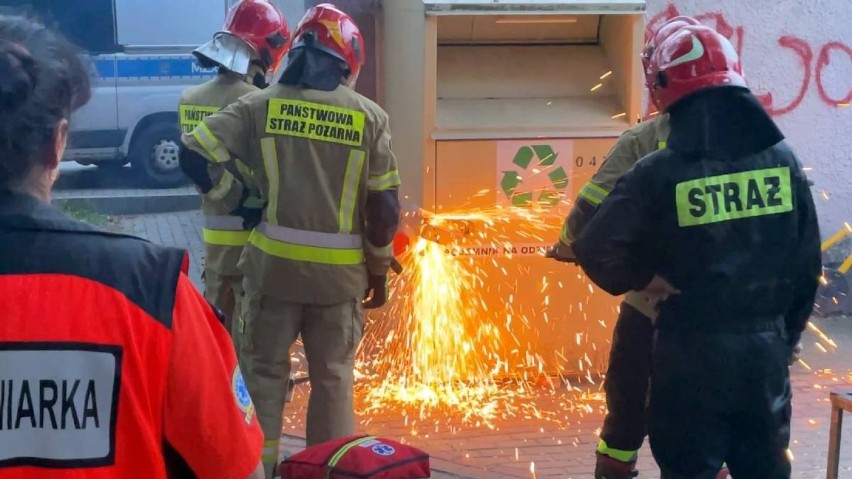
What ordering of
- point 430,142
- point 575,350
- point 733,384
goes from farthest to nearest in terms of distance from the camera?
1. point 575,350
2. point 430,142
3. point 733,384

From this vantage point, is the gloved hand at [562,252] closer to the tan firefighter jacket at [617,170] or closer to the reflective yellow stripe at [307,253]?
the tan firefighter jacket at [617,170]

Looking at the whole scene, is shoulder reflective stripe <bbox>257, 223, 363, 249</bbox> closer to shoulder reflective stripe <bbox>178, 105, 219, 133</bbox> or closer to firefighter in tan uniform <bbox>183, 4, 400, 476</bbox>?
firefighter in tan uniform <bbox>183, 4, 400, 476</bbox>

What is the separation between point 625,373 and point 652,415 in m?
0.69

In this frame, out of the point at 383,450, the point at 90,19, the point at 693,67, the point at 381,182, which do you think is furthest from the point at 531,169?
the point at 90,19

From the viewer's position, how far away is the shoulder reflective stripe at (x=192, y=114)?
450cm

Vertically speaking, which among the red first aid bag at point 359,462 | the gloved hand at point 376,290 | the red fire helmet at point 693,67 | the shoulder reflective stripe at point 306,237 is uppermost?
the red fire helmet at point 693,67

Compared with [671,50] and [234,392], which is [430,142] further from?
[234,392]

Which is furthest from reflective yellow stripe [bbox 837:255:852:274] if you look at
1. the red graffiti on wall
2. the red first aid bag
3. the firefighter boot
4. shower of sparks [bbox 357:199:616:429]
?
the red first aid bag

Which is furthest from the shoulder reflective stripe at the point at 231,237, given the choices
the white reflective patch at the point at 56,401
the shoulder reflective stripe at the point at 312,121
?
the white reflective patch at the point at 56,401

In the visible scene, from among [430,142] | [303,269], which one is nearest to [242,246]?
[303,269]

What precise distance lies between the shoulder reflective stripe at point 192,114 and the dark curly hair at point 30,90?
289 cm

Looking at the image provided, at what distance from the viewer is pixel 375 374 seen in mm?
5453

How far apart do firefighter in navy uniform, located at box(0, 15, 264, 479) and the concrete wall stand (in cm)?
520

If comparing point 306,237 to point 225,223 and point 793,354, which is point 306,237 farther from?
point 793,354
